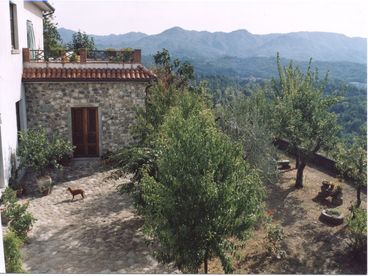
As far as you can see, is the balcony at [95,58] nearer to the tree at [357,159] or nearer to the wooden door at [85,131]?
the wooden door at [85,131]

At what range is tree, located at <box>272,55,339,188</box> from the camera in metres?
13.7

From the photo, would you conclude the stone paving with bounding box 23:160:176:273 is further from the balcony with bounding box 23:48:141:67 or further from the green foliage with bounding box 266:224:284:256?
the balcony with bounding box 23:48:141:67

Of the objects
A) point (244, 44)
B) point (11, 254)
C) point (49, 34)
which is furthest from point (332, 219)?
point (244, 44)

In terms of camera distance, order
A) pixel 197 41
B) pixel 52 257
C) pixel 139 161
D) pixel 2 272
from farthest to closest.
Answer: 1. pixel 197 41
2. pixel 139 161
3. pixel 52 257
4. pixel 2 272

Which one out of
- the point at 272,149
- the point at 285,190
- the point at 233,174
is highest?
the point at 233,174

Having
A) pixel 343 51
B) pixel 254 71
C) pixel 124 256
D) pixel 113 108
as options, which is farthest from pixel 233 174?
pixel 343 51

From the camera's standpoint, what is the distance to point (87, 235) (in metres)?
10.3

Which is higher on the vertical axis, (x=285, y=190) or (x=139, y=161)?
(x=139, y=161)

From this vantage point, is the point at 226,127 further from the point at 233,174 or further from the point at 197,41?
the point at 197,41

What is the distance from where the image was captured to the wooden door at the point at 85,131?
16.0 meters

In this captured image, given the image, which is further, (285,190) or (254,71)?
(254,71)

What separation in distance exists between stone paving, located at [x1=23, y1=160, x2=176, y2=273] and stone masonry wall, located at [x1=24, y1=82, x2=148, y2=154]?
2615mm

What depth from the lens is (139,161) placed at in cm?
1023

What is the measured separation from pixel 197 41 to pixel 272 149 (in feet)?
566
